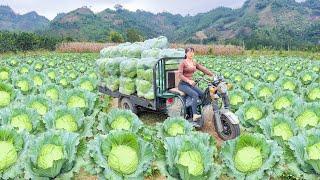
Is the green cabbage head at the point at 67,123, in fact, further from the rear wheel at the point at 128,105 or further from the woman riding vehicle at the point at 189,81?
the rear wheel at the point at 128,105

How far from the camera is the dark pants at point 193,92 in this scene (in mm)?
8445

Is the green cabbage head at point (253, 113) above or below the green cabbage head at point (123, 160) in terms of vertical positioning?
below

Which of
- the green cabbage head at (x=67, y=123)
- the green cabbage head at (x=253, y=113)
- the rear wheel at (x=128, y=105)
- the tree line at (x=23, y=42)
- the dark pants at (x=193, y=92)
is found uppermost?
the dark pants at (x=193, y=92)

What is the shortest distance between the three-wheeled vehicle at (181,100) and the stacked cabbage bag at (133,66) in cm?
14

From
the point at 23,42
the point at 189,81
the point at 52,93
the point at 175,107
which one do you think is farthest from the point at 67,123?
the point at 23,42

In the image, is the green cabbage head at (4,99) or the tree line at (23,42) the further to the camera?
the tree line at (23,42)

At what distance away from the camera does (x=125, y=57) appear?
1080cm

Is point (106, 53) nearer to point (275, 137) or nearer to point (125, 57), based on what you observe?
point (125, 57)

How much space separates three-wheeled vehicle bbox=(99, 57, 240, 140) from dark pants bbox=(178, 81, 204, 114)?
10 centimetres

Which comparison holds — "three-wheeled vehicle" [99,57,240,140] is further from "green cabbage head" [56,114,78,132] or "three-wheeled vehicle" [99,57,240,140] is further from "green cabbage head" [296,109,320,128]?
"green cabbage head" [56,114,78,132]

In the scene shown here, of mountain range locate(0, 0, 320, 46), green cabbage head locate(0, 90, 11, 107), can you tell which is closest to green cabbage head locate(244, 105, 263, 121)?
green cabbage head locate(0, 90, 11, 107)

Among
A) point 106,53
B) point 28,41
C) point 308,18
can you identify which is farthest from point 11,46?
point 308,18

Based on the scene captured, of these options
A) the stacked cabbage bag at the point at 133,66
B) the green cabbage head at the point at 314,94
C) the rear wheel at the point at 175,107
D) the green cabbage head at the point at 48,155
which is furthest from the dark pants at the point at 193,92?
the green cabbage head at the point at 48,155

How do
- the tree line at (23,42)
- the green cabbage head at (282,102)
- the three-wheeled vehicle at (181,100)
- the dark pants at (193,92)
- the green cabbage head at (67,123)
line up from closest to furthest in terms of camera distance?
the green cabbage head at (67,123), the three-wheeled vehicle at (181,100), the dark pants at (193,92), the green cabbage head at (282,102), the tree line at (23,42)
